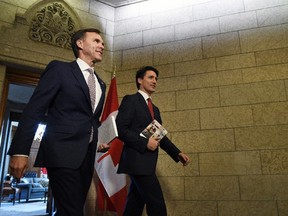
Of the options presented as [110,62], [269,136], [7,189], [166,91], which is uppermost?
[110,62]

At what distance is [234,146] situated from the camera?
2.58 m

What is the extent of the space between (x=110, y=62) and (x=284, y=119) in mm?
2088

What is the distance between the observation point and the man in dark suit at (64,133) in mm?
1103

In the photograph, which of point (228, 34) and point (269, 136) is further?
point (228, 34)

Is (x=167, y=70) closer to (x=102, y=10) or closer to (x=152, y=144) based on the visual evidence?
(x=102, y=10)

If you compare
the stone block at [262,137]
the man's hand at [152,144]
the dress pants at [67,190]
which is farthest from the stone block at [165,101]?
the dress pants at [67,190]

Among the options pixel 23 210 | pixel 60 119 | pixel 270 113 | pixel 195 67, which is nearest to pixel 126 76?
pixel 195 67

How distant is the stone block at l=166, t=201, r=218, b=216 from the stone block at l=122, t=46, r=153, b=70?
1.64m

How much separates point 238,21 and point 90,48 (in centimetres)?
202

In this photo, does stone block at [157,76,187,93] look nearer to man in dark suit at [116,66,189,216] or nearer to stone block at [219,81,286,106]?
stone block at [219,81,286,106]

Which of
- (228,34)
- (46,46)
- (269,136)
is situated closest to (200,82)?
(228,34)

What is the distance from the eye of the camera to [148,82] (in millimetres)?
2033

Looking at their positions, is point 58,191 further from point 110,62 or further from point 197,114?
point 110,62

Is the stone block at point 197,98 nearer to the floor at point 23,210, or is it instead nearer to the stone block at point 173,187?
the stone block at point 173,187
